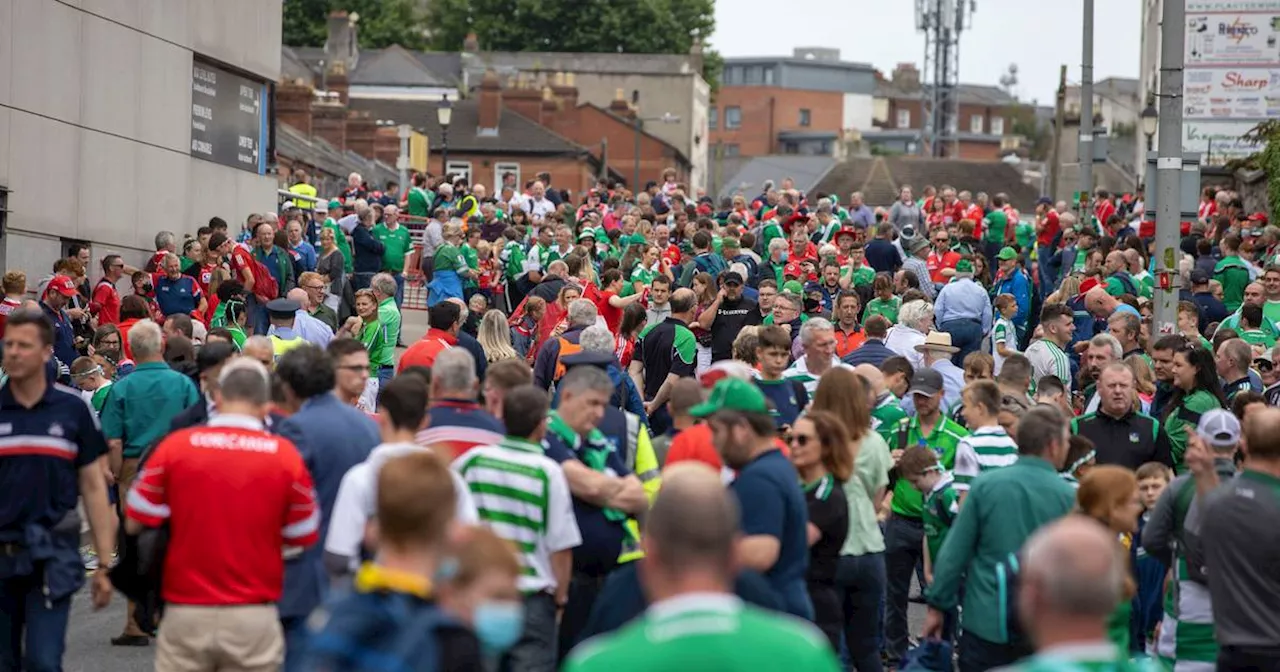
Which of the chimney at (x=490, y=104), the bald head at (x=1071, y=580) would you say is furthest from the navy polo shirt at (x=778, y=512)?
the chimney at (x=490, y=104)

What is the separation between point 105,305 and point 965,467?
11.2 meters

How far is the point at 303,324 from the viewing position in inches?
612

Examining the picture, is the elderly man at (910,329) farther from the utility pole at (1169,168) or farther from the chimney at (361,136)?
the chimney at (361,136)

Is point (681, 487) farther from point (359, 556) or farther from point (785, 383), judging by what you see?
point (785, 383)

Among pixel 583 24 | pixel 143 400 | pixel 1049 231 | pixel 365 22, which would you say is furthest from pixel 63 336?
pixel 583 24

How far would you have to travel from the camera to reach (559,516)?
7.98 meters

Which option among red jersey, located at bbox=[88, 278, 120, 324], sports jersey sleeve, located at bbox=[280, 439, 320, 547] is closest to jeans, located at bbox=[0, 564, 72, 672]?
sports jersey sleeve, located at bbox=[280, 439, 320, 547]

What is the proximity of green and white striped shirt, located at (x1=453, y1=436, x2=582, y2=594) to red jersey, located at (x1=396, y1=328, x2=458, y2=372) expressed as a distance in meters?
4.53

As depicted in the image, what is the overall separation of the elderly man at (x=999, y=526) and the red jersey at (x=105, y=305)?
39.8 ft

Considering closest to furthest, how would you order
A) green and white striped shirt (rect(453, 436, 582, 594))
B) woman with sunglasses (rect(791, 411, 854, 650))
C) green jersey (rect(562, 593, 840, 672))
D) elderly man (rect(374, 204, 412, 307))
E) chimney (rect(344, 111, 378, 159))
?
1. green jersey (rect(562, 593, 840, 672))
2. green and white striped shirt (rect(453, 436, 582, 594))
3. woman with sunglasses (rect(791, 411, 854, 650))
4. elderly man (rect(374, 204, 412, 307))
5. chimney (rect(344, 111, 378, 159))

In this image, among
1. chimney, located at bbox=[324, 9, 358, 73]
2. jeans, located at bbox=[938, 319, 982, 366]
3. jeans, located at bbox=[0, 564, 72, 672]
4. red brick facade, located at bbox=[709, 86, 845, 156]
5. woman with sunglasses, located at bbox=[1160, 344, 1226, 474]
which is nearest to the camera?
jeans, located at bbox=[0, 564, 72, 672]

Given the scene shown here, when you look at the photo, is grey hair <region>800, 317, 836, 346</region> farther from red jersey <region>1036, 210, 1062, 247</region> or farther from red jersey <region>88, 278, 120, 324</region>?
red jersey <region>1036, 210, 1062, 247</region>

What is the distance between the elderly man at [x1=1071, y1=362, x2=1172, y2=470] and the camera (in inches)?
441

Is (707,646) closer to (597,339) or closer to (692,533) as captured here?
(692,533)
